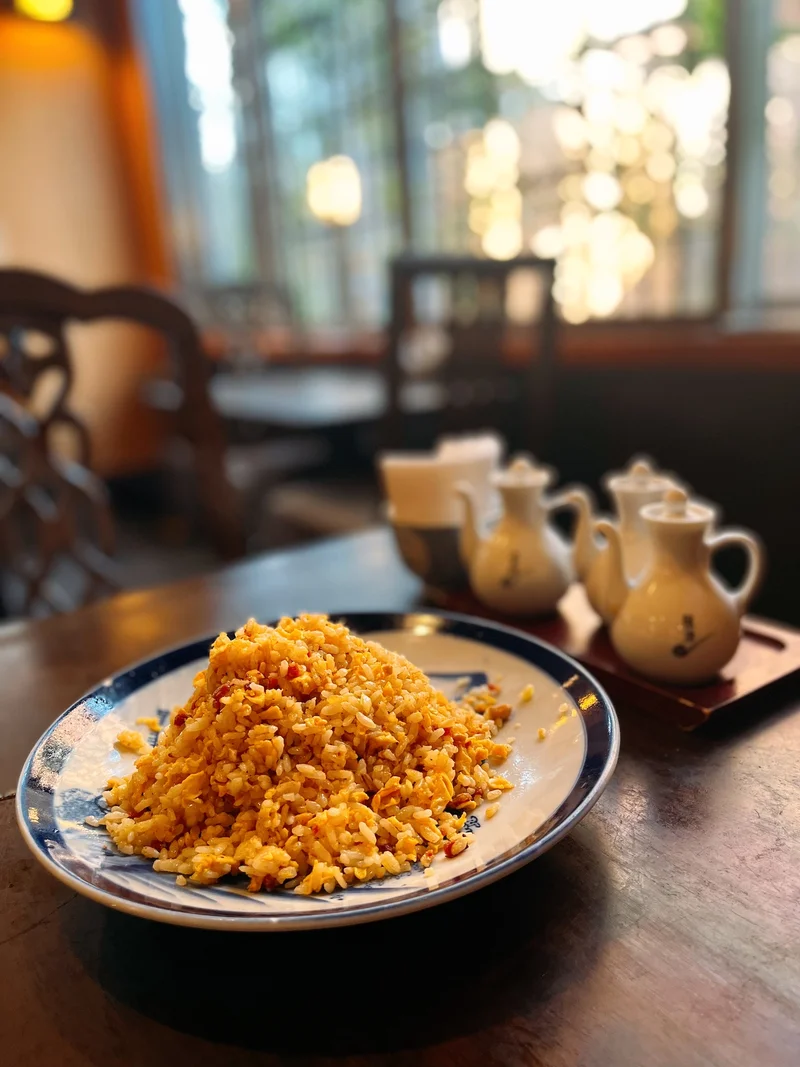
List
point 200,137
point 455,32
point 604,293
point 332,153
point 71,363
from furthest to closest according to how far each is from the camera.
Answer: point 200,137, point 332,153, point 455,32, point 604,293, point 71,363

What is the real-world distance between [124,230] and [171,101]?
91cm

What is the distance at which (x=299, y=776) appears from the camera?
0.59m

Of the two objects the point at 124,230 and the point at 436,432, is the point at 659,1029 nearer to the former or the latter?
the point at 436,432

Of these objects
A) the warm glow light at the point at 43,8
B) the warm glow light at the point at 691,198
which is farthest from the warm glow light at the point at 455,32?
the warm glow light at the point at 43,8

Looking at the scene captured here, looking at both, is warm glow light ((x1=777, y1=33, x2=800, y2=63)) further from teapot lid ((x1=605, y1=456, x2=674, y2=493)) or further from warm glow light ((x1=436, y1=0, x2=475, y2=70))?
teapot lid ((x1=605, y1=456, x2=674, y2=493))

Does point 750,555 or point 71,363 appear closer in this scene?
point 750,555

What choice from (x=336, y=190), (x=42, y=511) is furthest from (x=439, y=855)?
(x=336, y=190)

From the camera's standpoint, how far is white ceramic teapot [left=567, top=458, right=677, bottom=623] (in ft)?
2.95

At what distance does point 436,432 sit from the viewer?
2529mm

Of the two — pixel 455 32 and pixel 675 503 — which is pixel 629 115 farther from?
pixel 675 503

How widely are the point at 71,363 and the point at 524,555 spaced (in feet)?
3.33

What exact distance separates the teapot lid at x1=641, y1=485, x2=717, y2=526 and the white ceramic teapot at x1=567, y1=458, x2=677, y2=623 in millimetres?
73

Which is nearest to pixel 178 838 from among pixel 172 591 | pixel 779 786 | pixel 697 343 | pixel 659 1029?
pixel 659 1029

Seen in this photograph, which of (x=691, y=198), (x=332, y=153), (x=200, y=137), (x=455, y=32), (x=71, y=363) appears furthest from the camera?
(x=200, y=137)
